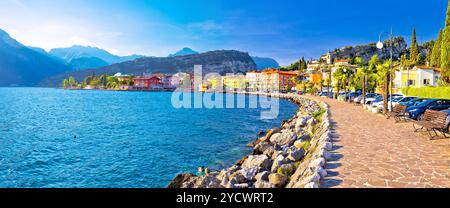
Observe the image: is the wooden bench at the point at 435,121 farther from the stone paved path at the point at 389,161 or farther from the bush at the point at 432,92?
the bush at the point at 432,92

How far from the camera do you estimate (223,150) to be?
2197 cm

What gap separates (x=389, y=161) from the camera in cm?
851

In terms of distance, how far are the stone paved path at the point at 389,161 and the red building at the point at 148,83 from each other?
191 metres

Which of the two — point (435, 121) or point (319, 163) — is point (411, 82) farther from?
point (319, 163)

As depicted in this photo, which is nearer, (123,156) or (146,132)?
(123,156)

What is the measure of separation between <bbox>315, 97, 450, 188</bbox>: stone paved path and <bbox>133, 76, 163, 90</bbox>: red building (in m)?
191

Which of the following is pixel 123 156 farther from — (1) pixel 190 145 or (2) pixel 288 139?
(2) pixel 288 139

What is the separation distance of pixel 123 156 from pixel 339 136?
14285mm

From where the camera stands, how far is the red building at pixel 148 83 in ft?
644

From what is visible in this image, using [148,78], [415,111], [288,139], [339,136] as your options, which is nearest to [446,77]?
[415,111]

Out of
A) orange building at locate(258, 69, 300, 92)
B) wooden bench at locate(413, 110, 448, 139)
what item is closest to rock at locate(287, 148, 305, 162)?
wooden bench at locate(413, 110, 448, 139)

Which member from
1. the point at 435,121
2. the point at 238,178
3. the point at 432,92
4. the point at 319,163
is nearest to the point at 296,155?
the point at 238,178

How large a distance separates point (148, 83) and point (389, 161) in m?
196

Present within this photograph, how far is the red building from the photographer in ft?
644
